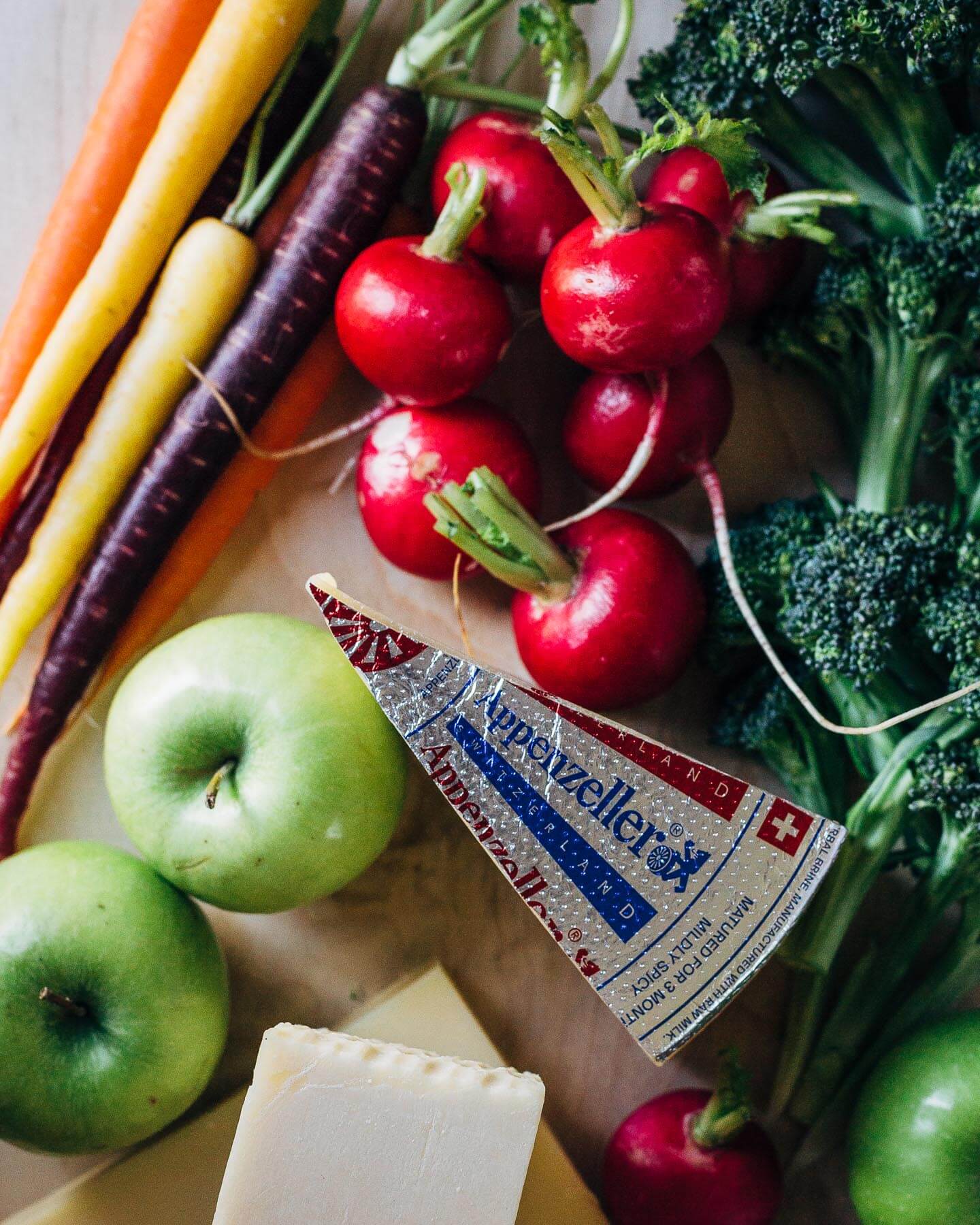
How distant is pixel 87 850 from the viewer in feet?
3.04

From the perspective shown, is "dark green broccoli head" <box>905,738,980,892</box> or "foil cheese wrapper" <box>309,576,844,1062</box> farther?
"dark green broccoli head" <box>905,738,980,892</box>

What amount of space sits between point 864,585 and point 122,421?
0.70 meters

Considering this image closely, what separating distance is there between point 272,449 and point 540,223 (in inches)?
13.2

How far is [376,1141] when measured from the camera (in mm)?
766

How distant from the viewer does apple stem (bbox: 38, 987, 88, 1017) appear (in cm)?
82

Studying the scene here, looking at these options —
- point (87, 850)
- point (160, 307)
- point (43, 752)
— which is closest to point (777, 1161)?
point (87, 850)

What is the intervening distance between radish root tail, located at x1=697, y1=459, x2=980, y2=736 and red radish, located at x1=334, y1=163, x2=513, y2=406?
9.2 inches

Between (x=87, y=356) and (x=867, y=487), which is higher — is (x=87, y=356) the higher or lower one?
the lower one

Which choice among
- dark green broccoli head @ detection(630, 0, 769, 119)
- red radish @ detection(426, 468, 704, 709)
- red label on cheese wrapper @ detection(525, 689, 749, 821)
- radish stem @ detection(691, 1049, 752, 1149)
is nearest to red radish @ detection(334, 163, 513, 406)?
red radish @ detection(426, 468, 704, 709)

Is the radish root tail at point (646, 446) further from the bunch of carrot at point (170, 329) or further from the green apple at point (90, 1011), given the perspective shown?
the green apple at point (90, 1011)

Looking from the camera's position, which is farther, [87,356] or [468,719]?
[87,356]

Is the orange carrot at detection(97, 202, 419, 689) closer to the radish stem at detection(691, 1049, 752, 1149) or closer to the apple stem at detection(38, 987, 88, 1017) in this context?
the apple stem at detection(38, 987, 88, 1017)

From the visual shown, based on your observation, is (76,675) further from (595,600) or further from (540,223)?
(540,223)

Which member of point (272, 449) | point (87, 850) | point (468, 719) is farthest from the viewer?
point (272, 449)
